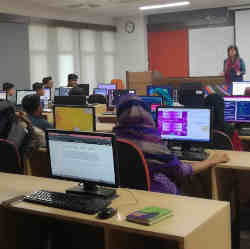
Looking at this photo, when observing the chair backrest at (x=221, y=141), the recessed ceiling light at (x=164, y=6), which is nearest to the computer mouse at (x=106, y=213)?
the chair backrest at (x=221, y=141)

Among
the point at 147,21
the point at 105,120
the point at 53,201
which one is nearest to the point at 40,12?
the point at 147,21

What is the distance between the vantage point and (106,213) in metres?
2.13

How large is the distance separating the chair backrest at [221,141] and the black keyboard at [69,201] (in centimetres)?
187

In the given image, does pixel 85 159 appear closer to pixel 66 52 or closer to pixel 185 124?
pixel 185 124

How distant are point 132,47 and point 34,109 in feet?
28.6

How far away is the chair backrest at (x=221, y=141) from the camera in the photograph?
3.98 meters

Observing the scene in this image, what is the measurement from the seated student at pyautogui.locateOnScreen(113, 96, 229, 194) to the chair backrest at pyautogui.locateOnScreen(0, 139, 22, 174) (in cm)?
107

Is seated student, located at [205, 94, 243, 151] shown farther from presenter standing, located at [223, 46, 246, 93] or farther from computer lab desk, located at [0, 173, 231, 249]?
presenter standing, located at [223, 46, 246, 93]

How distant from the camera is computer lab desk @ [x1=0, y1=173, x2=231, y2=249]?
1.97m

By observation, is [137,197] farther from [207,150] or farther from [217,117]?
[217,117]

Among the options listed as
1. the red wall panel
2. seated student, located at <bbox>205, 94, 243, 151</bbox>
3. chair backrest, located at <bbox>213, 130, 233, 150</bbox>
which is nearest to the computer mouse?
chair backrest, located at <bbox>213, 130, 233, 150</bbox>

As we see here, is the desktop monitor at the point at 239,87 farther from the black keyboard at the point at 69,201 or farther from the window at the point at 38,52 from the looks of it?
the window at the point at 38,52

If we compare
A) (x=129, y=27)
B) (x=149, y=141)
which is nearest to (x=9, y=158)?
(x=149, y=141)

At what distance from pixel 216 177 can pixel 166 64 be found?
30.6 feet
